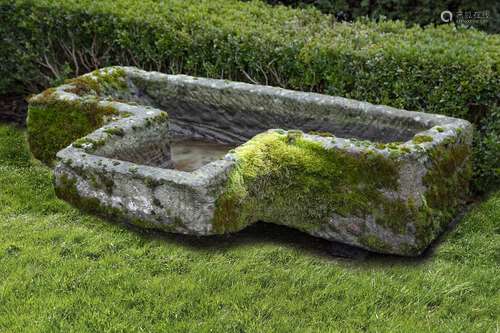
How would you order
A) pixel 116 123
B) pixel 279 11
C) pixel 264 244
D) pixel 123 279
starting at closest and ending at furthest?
pixel 123 279
pixel 264 244
pixel 116 123
pixel 279 11

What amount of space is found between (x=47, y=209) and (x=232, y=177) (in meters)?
1.97

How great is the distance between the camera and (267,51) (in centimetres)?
725

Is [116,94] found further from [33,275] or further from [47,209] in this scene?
[33,275]

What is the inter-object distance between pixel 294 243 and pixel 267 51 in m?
2.26

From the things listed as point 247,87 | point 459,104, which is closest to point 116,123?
point 247,87

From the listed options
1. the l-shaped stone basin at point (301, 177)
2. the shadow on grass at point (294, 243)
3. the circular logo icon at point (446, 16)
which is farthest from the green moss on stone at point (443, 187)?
the circular logo icon at point (446, 16)

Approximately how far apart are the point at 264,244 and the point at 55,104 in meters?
2.42

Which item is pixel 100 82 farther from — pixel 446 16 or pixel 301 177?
pixel 446 16

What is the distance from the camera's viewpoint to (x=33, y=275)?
519cm

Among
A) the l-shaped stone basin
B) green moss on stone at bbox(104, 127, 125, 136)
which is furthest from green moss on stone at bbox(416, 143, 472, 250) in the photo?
green moss on stone at bbox(104, 127, 125, 136)

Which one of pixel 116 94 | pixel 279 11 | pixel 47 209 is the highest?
pixel 279 11

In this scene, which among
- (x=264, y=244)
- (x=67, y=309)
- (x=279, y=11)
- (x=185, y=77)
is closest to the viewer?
(x=67, y=309)

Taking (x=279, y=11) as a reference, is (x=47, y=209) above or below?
below

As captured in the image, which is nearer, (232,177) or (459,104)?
(232,177)
